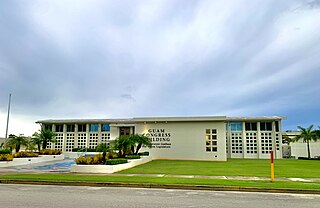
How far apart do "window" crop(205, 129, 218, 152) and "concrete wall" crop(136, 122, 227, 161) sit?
1.19ft

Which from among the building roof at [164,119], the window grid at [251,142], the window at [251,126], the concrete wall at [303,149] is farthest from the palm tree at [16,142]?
the concrete wall at [303,149]

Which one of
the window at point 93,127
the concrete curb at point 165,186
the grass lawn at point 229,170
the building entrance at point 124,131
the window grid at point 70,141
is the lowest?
the grass lawn at point 229,170

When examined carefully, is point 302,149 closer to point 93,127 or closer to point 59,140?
point 93,127

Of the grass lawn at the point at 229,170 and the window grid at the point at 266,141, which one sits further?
the window grid at the point at 266,141

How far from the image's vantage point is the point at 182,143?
31859mm

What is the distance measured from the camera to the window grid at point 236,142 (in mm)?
39688

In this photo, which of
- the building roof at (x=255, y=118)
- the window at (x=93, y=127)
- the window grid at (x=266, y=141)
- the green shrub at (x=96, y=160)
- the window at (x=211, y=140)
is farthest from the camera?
the window at (x=93, y=127)

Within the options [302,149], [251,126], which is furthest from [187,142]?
[302,149]

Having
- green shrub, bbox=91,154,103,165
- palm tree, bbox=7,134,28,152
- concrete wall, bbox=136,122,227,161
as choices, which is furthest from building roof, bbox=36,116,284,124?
green shrub, bbox=91,154,103,165

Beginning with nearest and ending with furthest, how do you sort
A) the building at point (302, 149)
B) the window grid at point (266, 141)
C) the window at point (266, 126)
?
the window grid at point (266, 141) < the window at point (266, 126) < the building at point (302, 149)

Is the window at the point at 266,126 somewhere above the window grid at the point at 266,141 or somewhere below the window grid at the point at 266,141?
above

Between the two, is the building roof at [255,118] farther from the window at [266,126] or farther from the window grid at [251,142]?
the window grid at [251,142]

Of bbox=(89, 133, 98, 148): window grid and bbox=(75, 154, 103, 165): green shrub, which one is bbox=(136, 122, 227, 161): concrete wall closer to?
bbox=(89, 133, 98, 148): window grid

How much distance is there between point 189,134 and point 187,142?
1.01m
